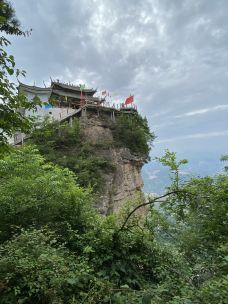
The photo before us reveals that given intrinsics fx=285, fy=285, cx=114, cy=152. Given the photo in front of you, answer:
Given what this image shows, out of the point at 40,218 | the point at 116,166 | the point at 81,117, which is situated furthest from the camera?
the point at 81,117

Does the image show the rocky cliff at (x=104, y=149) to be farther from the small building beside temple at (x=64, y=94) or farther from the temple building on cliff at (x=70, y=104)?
the small building beside temple at (x=64, y=94)

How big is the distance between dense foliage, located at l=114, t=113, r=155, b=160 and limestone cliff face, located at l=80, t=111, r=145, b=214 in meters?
0.62

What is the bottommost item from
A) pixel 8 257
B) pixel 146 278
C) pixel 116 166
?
pixel 146 278

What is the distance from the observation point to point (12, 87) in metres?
4.07

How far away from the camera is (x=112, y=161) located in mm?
26156

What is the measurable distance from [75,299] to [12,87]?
3.64m

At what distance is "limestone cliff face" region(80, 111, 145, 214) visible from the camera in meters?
24.9

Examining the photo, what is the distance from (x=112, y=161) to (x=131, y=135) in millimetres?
3916

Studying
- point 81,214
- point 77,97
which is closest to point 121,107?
point 77,97

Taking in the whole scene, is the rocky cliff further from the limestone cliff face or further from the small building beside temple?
the small building beside temple

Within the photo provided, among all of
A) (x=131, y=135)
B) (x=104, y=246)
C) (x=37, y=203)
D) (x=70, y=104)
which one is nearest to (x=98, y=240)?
(x=104, y=246)

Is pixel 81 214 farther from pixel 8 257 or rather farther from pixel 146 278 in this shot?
pixel 8 257

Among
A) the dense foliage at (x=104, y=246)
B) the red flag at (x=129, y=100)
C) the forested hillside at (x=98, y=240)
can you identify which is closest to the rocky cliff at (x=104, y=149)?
the red flag at (x=129, y=100)

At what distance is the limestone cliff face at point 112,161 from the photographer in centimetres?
2486
